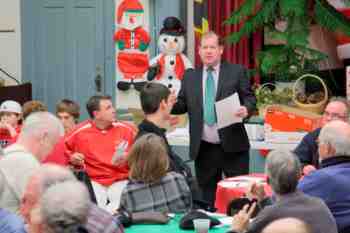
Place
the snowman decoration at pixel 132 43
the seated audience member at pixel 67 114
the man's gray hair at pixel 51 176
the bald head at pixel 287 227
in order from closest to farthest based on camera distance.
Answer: the bald head at pixel 287 227, the man's gray hair at pixel 51 176, the seated audience member at pixel 67 114, the snowman decoration at pixel 132 43

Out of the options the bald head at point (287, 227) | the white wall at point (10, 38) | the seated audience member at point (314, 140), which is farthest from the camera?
the white wall at point (10, 38)

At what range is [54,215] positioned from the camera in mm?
3115

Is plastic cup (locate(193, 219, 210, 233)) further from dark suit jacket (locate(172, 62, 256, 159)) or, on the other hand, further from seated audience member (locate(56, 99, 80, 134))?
seated audience member (locate(56, 99, 80, 134))

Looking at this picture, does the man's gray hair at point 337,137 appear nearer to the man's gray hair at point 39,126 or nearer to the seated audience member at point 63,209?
the man's gray hair at point 39,126

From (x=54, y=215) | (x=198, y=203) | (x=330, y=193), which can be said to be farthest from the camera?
(x=198, y=203)

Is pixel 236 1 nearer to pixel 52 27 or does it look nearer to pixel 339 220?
pixel 52 27

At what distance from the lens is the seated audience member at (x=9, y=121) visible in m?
7.00

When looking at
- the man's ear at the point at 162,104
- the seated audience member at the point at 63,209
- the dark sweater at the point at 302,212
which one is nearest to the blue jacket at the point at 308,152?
the man's ear at the point at 162,104

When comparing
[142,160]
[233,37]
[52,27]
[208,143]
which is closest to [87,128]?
[208,143]

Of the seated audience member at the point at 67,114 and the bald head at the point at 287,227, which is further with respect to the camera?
the seated audience member at the point at 67,114

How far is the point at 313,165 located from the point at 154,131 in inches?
46.3

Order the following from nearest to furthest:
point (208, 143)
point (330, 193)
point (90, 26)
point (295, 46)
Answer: point (330, 193) < point (208, 143) < point (295, 46) < point (90, 26)

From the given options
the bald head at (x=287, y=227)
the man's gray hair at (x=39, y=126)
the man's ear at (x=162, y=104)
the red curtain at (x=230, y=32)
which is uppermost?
the red curtain at (x=230, y=32)

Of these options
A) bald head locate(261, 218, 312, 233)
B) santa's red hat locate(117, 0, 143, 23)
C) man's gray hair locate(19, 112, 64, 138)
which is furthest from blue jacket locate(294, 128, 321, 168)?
santa's red hat locate(117, 0, 143, 23)
